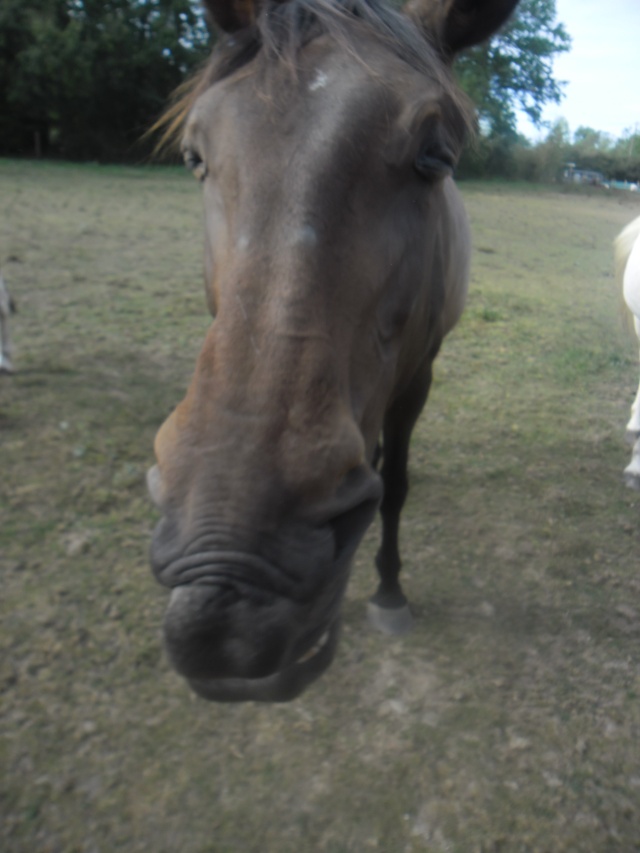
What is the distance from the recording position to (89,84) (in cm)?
2311

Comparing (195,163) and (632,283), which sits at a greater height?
(195,163)

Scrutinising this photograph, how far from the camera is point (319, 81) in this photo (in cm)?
152

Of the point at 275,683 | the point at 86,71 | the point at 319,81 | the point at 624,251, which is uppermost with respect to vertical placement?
the point at 86,71

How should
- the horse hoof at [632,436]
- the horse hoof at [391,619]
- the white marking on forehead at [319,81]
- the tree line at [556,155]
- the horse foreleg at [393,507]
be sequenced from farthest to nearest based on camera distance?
the tree line at [556,155] → the horse hoof at [632,436] → the horse hoof at [391,619] → the horse foreleg at [393,507] → the white marking on forehead at [319,81]

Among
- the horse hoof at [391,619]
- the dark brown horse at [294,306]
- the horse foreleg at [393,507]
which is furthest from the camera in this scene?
the horse hoof at [391,619]

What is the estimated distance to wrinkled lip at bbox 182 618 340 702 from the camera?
153cm

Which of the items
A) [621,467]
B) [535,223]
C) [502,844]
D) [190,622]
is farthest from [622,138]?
[535,223]

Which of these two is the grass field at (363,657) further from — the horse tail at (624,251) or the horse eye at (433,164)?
the horse eye at (433,164)

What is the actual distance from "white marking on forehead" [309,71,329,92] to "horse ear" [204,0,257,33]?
0.36m

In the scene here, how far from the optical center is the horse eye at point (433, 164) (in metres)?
1.61

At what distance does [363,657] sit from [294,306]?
1.92 meters

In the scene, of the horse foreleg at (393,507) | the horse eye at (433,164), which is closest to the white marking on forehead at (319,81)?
the horse eye at (433,164)

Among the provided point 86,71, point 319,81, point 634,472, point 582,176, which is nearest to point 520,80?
point 582,176

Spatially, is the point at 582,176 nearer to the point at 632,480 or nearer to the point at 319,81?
the point at 632,480
